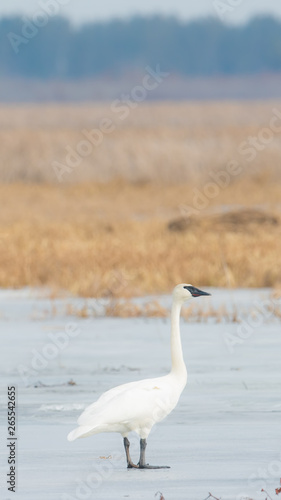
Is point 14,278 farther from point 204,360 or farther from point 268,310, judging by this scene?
point 204,360

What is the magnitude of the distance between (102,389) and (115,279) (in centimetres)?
537

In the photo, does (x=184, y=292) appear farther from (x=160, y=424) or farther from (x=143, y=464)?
(x=143, y=464)

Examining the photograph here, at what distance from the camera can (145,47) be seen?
166125 millimetres

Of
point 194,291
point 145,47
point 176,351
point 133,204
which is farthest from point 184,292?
point 145,47

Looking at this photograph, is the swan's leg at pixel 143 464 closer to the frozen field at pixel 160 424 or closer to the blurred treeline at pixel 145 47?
the frozen field at pixel 160 424

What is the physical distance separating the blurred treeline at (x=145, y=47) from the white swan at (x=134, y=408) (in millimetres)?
150101

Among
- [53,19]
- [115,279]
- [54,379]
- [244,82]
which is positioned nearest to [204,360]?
[54,379]

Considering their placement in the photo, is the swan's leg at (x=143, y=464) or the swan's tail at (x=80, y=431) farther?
the swan's leg at (x=143, y=464)

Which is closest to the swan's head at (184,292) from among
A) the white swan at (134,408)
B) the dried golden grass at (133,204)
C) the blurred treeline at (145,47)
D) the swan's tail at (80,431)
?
the white swan at (134,408)

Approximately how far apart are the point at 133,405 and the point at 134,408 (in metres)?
0.01

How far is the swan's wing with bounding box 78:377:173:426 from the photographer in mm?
5227

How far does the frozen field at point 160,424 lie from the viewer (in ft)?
16.7

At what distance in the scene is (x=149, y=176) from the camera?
1887 inches

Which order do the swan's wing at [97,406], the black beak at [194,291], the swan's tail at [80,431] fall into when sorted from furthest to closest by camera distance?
1. the black beak at [194,291]
2. the swan's wing at [97,406]
3. the swan's tail at [80,431]
